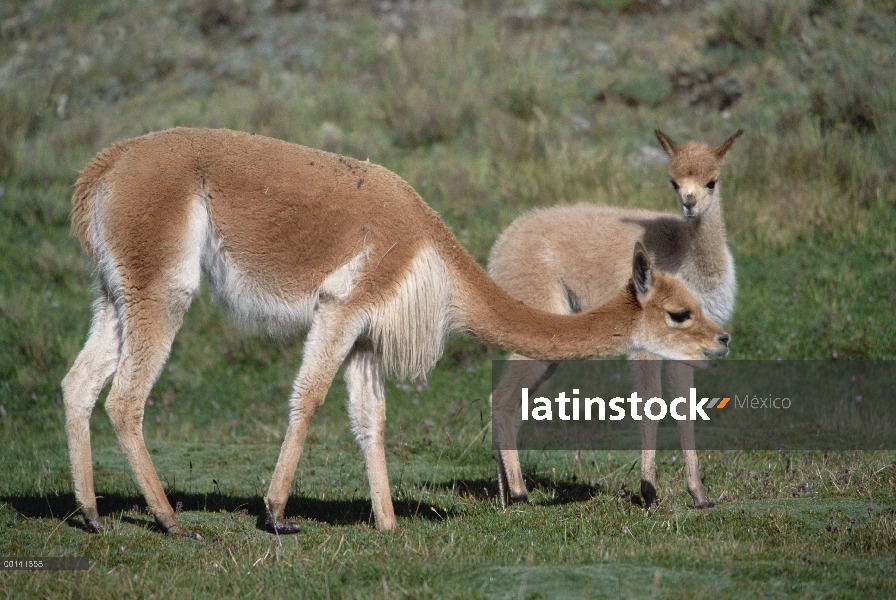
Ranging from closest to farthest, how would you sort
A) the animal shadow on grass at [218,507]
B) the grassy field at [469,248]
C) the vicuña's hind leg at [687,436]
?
1. the grassy field at [469,248]
2. the animal shadow on grass at [218,507]
3. the vicuña's hind leg at [687,436]

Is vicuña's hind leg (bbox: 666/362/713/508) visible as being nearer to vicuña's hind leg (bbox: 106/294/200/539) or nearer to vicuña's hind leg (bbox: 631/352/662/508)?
vicuña's hind leg (bbox: 631/352/662/508)

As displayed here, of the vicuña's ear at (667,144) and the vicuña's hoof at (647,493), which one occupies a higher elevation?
the vicuña's ear at (667,144)

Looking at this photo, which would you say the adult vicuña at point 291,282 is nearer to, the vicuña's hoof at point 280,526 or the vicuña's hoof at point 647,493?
the vicuña's hoof at point 280,526

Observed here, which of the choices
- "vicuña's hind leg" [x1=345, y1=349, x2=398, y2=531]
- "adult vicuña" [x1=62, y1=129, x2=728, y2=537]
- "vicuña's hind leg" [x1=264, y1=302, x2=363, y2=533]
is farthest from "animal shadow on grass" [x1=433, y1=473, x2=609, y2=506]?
"vicuña's hind leg" [x1=264, y1=302, x2=363, y2=533]

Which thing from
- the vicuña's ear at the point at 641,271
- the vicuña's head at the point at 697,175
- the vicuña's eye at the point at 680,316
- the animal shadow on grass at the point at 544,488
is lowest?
the animal shadow on grass at the point at 544,488

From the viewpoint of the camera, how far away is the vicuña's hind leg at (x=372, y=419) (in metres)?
5.52

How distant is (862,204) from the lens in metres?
10.5

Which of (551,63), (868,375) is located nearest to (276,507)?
(868,375)

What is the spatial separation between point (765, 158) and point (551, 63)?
4.46 metres

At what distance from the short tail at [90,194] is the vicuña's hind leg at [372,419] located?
5.06 feet

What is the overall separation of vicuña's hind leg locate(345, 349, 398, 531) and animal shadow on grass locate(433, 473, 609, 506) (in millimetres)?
989

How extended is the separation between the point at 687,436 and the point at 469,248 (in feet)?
16.9

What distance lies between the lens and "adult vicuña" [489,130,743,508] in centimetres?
659

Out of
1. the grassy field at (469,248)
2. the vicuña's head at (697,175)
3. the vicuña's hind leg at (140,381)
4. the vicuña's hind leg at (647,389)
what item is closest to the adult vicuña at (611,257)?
the vicuña's head at (697,175)
